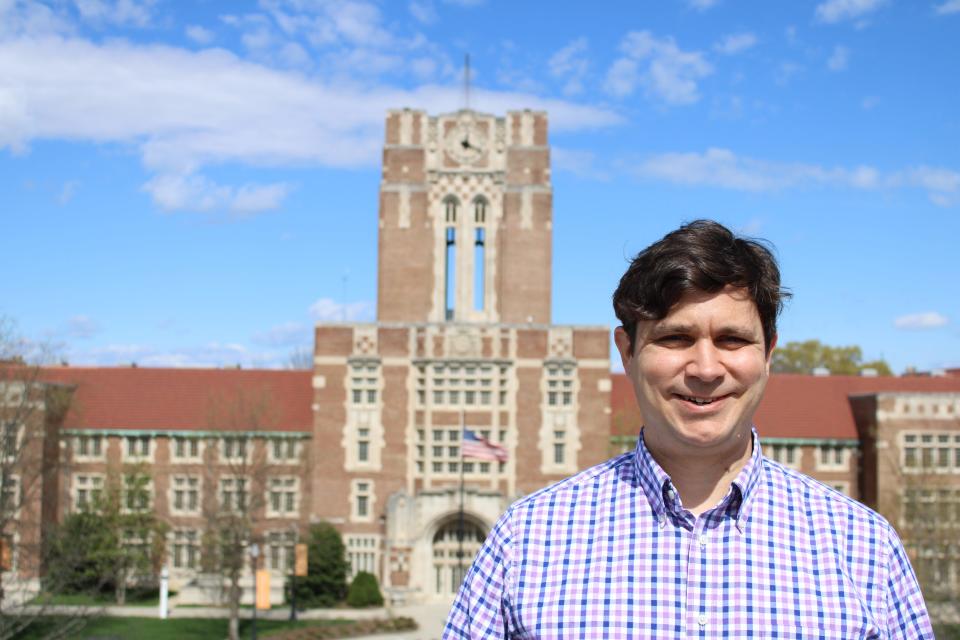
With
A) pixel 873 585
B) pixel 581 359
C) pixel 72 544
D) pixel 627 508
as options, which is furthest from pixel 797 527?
pixel 581 359

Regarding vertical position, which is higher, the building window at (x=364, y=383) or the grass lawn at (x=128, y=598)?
the building window at (x=364, y=383)

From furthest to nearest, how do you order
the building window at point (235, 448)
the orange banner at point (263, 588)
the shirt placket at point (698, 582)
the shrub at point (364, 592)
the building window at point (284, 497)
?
the building window at point (284, 497)
the shrub at point (364, 592)
the building window at point (235, 448)
the orange banner at point (263, 588)
the shirt placket at point (698, 582)

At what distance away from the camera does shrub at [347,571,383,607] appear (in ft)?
129

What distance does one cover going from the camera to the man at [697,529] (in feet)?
11.4

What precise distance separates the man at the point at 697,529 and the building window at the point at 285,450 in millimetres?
40765

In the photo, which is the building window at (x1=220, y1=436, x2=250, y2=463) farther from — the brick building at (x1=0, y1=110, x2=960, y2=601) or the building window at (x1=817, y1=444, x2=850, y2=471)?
the building window at (x1=817, y1=444, x2=850, y2=471)

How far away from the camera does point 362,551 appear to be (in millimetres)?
41562

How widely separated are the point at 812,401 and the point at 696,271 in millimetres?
44294

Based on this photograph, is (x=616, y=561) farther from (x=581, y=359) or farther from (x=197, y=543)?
(x=197, y=543)

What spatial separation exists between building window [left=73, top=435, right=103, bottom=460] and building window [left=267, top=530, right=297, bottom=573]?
26.2 ft

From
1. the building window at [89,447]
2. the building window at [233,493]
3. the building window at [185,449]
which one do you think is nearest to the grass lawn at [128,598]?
the building window at [233,493]

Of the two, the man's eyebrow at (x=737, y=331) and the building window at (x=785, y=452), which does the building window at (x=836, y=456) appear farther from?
the man's eyebrow at (x=737, y=331)

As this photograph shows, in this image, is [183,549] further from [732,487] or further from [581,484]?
[732,487]

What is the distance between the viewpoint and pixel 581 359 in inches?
1672
